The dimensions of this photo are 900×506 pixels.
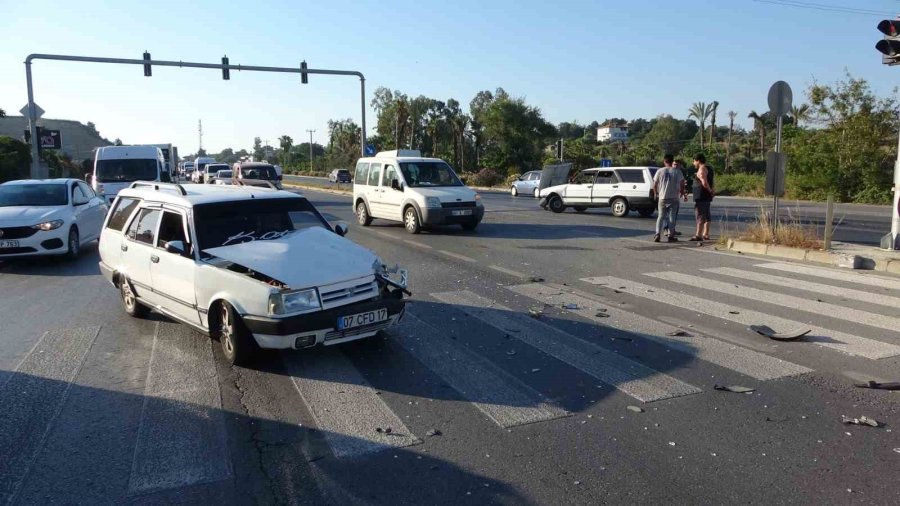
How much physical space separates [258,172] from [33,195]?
48.2 feet

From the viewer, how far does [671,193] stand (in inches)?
562

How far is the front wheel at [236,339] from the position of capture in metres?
5.93

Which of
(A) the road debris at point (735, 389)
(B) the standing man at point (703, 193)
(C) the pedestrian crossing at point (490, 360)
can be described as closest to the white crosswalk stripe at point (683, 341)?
(C) the pedestrian crossing at point (490, 360)

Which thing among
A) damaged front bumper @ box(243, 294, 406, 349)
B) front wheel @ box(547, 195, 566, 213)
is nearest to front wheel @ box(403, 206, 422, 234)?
front wheel @ box(547, 195, 566, 213)

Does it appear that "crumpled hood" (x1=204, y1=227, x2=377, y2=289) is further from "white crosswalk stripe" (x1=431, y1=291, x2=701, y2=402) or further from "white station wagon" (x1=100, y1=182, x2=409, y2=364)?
"white crosswalk stripe" (x1=431, y1=291, x2=701, y2=402)

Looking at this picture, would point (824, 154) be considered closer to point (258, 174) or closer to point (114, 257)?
point (258, 174)

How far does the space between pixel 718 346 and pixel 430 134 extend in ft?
253

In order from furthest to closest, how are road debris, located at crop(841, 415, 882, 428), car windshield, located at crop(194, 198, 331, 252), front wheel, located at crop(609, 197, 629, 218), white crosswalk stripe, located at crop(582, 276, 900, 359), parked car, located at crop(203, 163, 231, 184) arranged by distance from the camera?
1. parked car, located at crop(203, 163, 231, 184)
2. front wheel, located at crop(609, 197, 629, 218)
3. car windshield, located at crop(194, 198, 331, 252)
4. white crosswalk stripe, located at crop(582, 276, 900, 359)
5. road debris, located at crop(841, 415, 882, 428)

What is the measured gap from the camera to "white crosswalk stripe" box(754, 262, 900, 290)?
959 centimetres

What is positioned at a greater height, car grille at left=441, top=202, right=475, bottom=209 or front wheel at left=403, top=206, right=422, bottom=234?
car grille at left=441, top=202, right=475, bottom=209

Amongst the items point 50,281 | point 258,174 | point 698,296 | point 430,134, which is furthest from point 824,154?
point 430,134

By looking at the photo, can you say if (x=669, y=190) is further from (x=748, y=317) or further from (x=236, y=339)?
(x=236, y=339)

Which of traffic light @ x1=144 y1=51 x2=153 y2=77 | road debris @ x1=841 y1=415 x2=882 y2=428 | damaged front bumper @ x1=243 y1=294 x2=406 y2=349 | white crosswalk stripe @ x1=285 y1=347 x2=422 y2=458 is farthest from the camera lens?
traffic light @ x1=144 y1=51 x2=153 y2=77

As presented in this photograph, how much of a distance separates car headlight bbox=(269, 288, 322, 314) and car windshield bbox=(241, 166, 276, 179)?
74.0 feet
